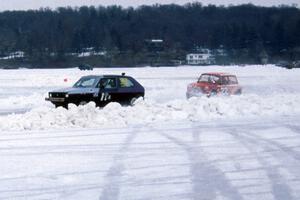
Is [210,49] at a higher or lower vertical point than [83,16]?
lower

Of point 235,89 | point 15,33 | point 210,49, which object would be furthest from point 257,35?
point 235,89

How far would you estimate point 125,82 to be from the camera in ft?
62.3

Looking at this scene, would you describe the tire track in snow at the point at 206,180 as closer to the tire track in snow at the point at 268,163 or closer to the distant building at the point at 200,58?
the tire track in snow at the point at 268,163

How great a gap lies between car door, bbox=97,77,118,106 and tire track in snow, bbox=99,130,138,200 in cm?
708

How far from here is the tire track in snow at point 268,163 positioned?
7.17m

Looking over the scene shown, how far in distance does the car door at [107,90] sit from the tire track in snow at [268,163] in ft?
19.3

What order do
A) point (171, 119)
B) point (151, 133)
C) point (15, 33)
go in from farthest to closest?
point (15, 33), point (171, 119), point (151, 133)

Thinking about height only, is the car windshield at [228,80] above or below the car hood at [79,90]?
below

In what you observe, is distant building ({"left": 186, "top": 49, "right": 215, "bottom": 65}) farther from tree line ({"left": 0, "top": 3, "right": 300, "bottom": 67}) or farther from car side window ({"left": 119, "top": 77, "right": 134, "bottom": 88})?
car side window ({"left": 119, "top": 77, "right": 134, "bottom": 88})

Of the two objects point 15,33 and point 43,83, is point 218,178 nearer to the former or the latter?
point 43,83

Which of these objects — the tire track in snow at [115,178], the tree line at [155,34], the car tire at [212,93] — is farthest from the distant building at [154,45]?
the tire track in snow at [115,178]

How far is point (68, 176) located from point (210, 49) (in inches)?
5950

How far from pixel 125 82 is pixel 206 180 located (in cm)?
1135

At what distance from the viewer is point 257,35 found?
15150 cm
